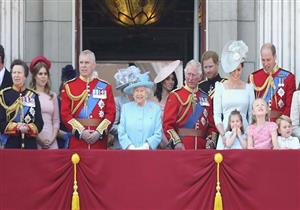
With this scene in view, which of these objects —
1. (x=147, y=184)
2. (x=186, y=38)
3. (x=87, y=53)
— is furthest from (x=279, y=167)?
(x=186, y=38)

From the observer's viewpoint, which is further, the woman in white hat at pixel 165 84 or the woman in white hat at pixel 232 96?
the woman in white hat at pixel 165 84

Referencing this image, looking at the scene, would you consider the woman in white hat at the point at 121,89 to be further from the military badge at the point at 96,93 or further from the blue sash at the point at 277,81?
the blue sash at the point at 277,81

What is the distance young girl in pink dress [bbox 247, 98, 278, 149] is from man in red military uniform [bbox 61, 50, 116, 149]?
162 cm

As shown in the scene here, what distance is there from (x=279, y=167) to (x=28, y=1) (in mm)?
4862

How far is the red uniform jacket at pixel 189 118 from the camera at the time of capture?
12.2 meters

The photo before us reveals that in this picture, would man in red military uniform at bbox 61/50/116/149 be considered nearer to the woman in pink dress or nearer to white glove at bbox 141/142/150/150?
the woman in pink dress

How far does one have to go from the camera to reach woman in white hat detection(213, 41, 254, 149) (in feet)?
39.4

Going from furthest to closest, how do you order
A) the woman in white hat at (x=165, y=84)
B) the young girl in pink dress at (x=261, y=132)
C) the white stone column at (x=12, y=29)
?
the white stone column at (x=12, y=29) < the woman in white hat at (x=165, y=84) < the young girl in pink dress at (x=261, y=132)

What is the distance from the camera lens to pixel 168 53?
18625mm

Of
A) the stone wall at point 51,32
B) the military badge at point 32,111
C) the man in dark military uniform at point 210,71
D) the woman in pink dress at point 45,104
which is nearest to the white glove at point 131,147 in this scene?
the woman in pink dress at point 45,104

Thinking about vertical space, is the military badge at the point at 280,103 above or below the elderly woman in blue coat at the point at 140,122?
above

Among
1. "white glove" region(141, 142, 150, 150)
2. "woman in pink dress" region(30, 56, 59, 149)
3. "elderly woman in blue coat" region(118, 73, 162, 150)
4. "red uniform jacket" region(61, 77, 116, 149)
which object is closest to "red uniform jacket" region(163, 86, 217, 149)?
"elderly woman in blue coat" region(118, 73, 162, 150)

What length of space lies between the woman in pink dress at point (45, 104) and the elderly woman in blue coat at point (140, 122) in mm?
827

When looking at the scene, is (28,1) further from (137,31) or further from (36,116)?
(137,31)
